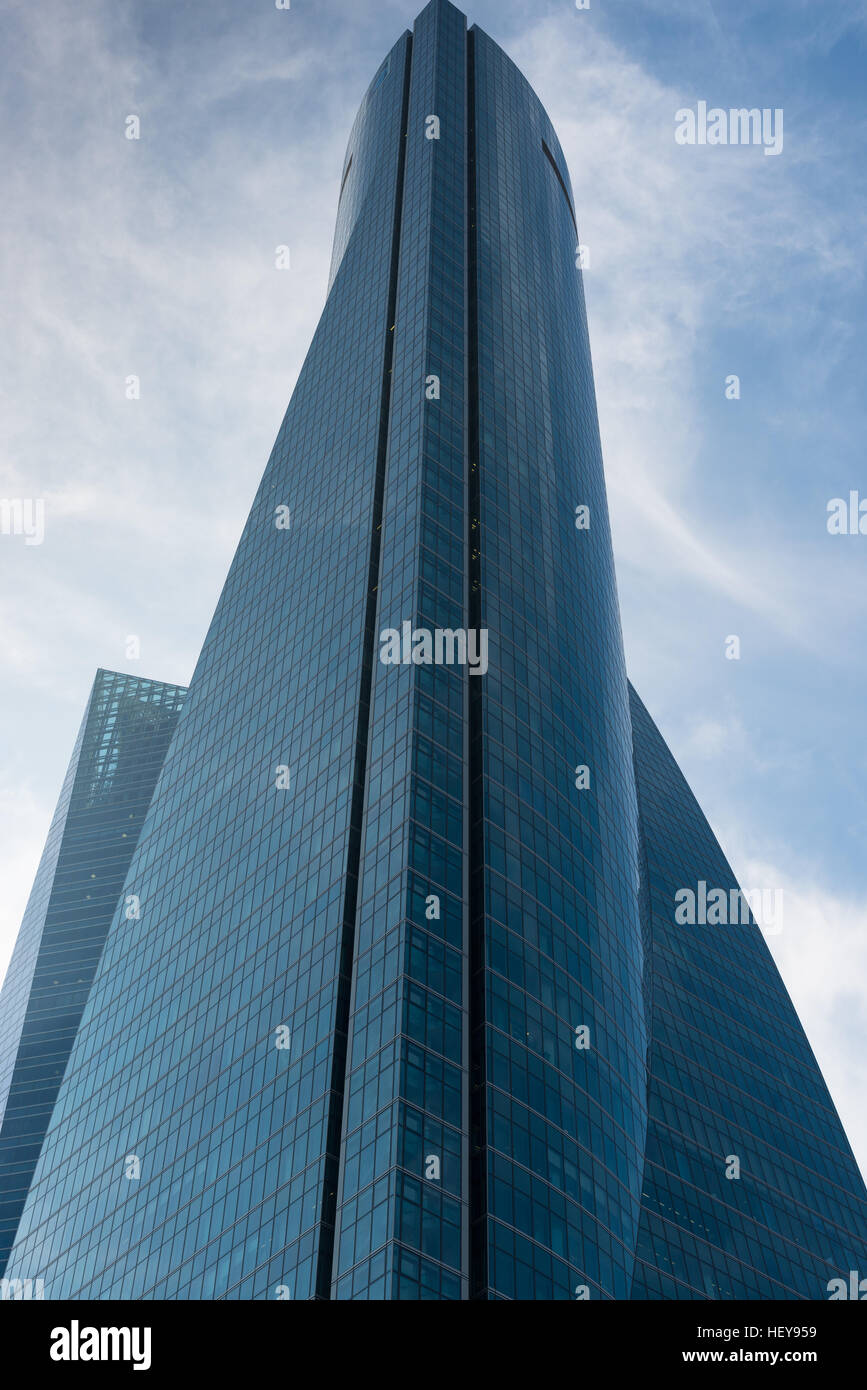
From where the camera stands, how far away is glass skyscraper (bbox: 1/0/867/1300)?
73938mm

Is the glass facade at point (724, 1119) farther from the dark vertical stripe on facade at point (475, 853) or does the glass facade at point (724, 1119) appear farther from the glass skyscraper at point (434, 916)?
the dark vertical stripe on facade at point (475, 853)

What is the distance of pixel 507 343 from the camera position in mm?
130000

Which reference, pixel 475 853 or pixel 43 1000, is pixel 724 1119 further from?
pixel 43 1000

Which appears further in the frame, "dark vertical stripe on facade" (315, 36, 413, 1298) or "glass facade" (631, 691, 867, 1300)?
"glass facade" (631, 691, 867, 1300)

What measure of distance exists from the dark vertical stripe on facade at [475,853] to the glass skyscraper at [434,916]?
10.4 inches

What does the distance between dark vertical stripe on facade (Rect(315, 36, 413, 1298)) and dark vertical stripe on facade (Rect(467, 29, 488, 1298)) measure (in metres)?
7.16

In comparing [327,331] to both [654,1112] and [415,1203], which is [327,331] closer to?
[654,1112]

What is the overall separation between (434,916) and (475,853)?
8.12 meters

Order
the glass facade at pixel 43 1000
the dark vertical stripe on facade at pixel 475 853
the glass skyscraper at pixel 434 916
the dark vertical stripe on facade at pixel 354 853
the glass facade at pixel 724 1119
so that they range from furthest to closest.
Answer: the glass facade at pixel 43 1000 < the glass facade at pixel 724 1119 < the glass skyscraper at pixel 434 916 < the dark vertical stripe on facade at pixel 354 853 < the dark vertical stripe on facade at pixel 475 853

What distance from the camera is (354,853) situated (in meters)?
87.6

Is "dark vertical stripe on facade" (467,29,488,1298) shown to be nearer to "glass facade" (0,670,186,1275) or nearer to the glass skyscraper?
the glass skyscraper

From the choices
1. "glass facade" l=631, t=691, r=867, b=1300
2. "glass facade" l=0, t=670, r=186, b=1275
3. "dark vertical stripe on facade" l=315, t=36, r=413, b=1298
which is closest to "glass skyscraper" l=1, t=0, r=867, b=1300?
"dark vertical stripe on facade" l=315, t=36, r=413, b=1298

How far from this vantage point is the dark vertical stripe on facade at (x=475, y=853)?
69.4 meters

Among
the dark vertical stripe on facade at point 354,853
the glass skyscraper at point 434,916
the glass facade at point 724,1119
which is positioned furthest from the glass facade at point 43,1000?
the dark vertical stripe on facade at point 354,853
